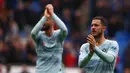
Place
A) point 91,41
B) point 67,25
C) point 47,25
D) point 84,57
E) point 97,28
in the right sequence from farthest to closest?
1. point 67,25
2. point 47,25
3. point 97,28
4. point 84,57
5. point 91,41

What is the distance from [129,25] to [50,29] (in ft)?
26.3

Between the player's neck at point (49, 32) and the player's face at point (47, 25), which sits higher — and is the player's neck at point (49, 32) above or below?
below

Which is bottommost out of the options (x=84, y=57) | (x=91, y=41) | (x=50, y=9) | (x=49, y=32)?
(x=84, y=57)

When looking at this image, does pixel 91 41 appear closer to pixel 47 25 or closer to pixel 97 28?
pixel 97 28

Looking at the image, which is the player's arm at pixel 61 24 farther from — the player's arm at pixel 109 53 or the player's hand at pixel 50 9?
the player's arm at pixel 109 53

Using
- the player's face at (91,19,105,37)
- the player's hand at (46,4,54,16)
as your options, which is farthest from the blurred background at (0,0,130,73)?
the player's face at (91,19,105,37)

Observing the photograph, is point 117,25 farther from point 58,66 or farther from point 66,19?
point 58,66

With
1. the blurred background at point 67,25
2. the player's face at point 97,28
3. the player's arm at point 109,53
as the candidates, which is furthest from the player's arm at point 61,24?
the blurred background at point 67,25

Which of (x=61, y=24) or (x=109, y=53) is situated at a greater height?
(x=61, y=24)

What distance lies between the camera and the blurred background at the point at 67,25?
17.6 m

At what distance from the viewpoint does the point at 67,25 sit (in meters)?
19.4

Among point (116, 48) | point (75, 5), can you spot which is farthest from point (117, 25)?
point (116, 48)

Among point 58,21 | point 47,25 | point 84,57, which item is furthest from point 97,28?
point 47,25

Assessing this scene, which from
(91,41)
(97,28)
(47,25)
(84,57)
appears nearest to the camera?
(91,41)
